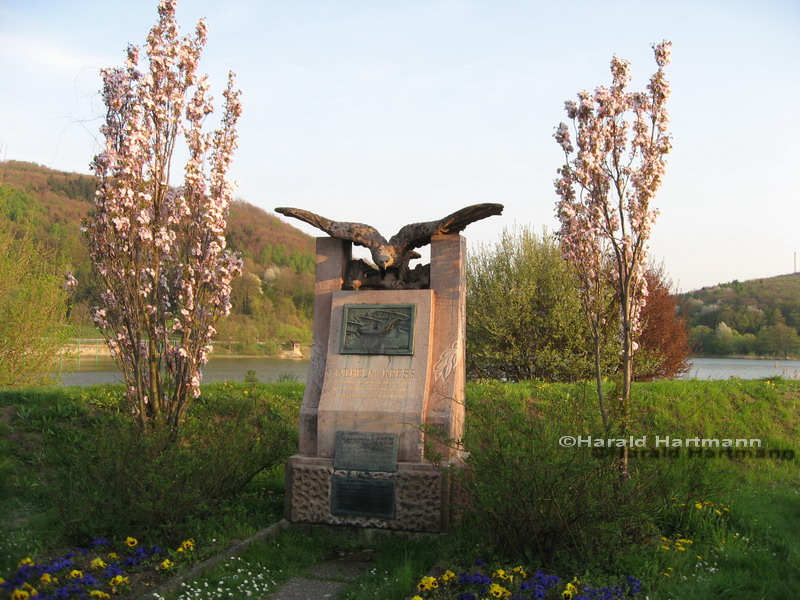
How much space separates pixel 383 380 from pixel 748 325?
31215 millimetres

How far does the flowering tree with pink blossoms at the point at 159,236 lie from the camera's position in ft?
24.7

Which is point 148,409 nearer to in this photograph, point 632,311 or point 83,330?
point 632,311

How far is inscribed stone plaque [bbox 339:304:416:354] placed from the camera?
261 inches

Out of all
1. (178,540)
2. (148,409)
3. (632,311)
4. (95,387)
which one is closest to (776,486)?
(632,311)

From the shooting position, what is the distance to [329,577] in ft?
17.1

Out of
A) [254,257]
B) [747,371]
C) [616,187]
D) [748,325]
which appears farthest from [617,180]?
[254,257]

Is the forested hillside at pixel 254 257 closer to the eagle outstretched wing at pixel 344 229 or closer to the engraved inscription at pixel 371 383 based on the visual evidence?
the eagle outstretched wing at pixel 344 229

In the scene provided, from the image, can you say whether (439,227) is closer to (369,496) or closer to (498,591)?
(369,496)

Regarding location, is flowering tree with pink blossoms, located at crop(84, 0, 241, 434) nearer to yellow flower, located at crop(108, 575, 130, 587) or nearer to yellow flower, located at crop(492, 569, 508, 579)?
yellow flower, located at crop(108, 575, 130, 587)

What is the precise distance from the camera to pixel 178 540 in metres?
5.46

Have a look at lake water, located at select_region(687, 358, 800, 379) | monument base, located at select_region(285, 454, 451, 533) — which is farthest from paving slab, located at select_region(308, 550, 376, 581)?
lake water, located at select_region(687, 358, 800, 379)

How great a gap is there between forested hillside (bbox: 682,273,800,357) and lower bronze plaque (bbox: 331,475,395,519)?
26.2 meters

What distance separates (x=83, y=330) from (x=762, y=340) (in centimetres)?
2937

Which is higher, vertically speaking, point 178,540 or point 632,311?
point 632,311
